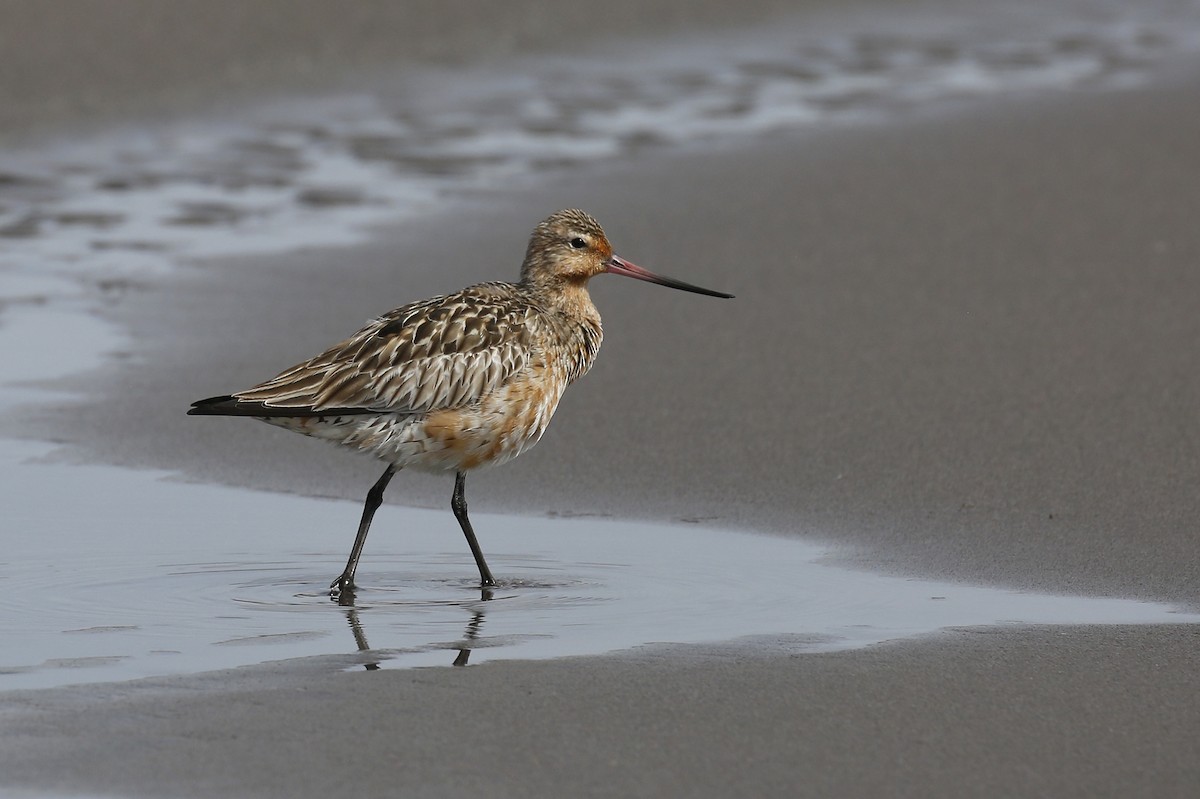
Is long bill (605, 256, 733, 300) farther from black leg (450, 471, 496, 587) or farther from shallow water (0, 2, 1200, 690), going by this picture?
black leg (450, 471, 496, 587)

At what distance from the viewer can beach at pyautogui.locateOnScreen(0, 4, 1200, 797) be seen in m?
4.98

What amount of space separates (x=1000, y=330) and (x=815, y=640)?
3.96 metres

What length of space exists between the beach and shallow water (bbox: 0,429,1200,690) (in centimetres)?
9

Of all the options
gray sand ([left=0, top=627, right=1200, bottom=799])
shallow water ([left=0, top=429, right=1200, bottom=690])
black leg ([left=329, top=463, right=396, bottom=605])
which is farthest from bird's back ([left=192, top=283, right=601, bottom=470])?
gray sand ([left=0, top=627, right=1200, bottom=799])

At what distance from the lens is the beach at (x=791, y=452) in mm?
4984

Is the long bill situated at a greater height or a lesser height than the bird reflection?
greater

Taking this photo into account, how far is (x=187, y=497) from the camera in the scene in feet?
25.2

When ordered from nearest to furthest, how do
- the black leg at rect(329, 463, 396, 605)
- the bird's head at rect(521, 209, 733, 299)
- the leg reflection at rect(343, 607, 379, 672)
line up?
1. the leg reflection at rect(343, 607, 379, 672)
2. the black leg at rect(329, 463, 396, 605)
3. the bird's head at rect(521, 209, 733, 299)

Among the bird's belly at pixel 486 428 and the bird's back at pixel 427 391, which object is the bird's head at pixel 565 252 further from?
the bird's belly at pixel 486 428

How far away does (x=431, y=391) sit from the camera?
7.03 meters

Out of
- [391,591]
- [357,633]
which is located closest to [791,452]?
[391,591]

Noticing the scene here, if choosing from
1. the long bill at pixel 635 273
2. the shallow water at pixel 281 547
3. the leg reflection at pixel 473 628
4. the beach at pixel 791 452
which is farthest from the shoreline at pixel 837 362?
the leg reflection at pixel 473 628

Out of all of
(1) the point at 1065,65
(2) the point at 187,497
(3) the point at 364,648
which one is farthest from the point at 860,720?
(1) the point at 1065,65

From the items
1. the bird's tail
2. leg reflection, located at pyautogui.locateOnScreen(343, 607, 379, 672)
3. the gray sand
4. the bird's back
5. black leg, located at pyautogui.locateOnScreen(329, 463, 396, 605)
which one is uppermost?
the bird's back
